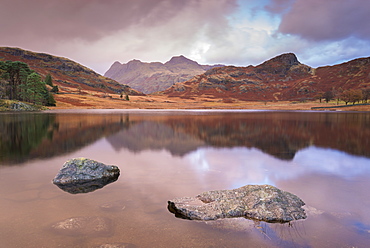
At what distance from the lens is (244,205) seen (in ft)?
29.8

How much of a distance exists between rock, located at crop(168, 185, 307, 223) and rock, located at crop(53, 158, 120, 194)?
5169 millimetres

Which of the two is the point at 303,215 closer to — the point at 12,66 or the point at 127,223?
the point at 127,223

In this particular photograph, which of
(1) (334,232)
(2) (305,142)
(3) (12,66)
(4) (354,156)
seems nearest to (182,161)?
(1) (334,232)

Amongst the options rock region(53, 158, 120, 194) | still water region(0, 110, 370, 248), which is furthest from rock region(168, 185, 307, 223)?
rock region(53, 158, 120, 194)

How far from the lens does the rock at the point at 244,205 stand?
8.43 m

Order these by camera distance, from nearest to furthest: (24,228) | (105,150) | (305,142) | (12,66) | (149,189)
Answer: (24,228) < (149,189) < (105,150) < (305,142) < (12,66)

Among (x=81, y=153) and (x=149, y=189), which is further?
(x=81, y=153)

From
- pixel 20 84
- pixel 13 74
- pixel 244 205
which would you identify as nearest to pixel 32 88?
pixel 20 84

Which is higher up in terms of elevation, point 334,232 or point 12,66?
point 12,66

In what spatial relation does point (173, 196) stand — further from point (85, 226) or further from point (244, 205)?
point (85, 226)

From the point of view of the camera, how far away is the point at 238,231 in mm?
7527

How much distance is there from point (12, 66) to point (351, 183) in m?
121

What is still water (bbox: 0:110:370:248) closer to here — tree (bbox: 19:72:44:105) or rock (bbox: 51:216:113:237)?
rock (bbox: 51:216:113:237)

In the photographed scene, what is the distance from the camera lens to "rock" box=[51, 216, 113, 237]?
287 inches
